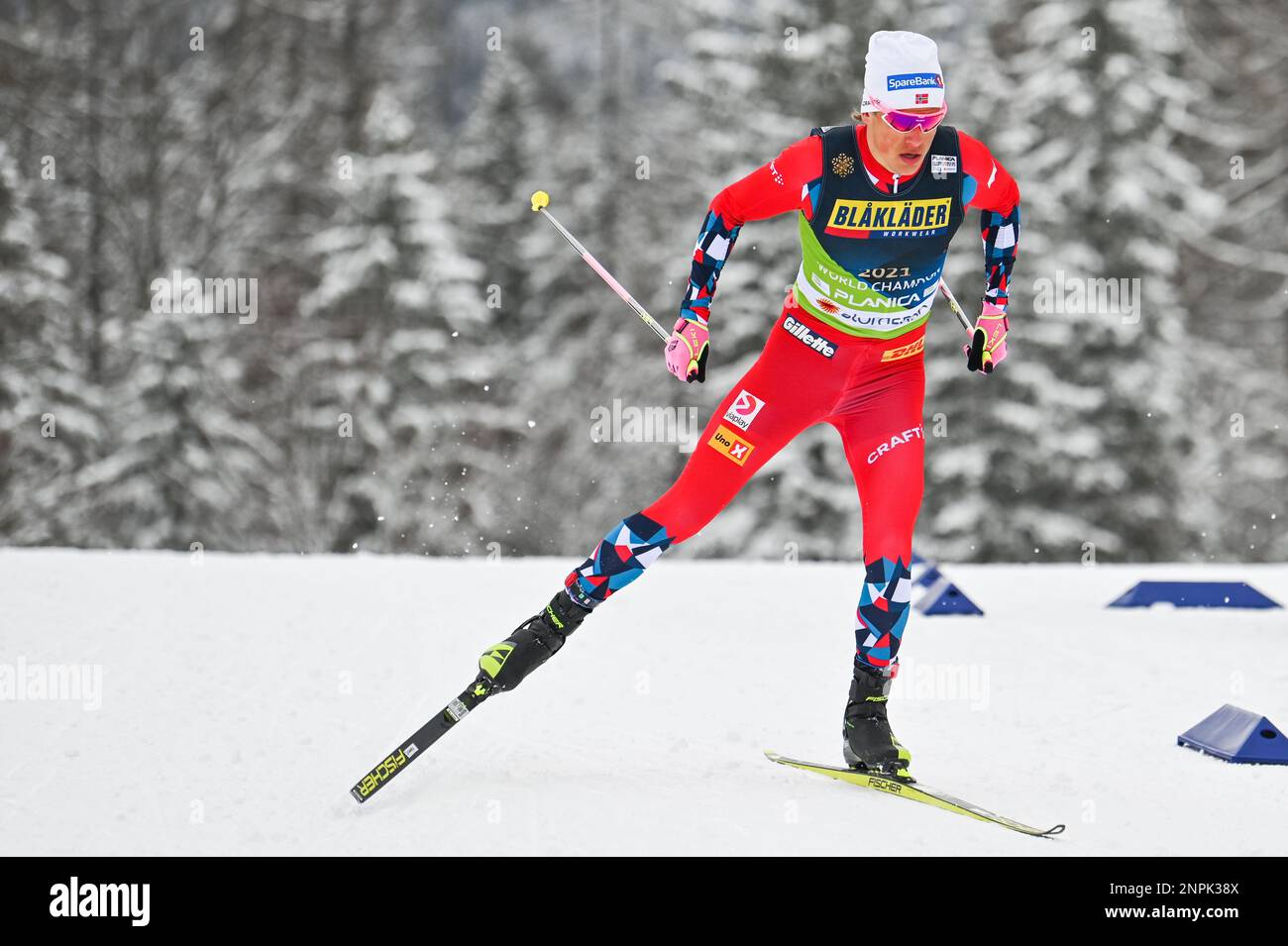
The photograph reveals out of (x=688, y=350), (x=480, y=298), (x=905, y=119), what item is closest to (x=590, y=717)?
(x=688, y=350)

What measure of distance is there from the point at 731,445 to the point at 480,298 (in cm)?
1966

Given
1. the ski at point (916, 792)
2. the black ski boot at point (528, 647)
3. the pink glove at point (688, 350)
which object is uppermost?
the pink glove at point (688, 350)

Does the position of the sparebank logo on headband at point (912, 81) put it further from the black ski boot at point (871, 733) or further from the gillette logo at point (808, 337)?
the black ski boot at point (871, 733)

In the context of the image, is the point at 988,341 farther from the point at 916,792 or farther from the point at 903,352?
the point at 916,792

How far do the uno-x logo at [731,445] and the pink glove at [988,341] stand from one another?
2.69ft

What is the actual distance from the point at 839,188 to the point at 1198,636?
376cm

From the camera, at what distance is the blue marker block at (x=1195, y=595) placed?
7.56 m

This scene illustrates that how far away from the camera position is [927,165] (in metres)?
4.22

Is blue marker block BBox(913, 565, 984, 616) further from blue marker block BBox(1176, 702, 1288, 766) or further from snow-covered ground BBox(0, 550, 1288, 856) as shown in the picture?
blue marker block BBox(1176, 702, 1288, 766)

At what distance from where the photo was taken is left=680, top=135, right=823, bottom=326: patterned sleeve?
166 inches

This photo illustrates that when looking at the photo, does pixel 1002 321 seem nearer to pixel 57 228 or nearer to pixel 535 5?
pixel 57 228

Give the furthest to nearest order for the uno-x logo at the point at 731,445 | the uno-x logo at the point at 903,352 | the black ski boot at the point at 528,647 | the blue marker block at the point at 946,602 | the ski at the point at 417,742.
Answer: the blue marker block at the point at 946,602 < the uno-x logo at the point at 903,352 < the uno-x logo at the point at 731,445 < the black ski boot at the point at 528,647 < the ski at the point at 417,742

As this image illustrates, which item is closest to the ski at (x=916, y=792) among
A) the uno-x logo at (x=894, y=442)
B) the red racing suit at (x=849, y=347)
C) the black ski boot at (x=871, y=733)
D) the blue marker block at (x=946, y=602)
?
the black ski boot at (x=871, y=733)
